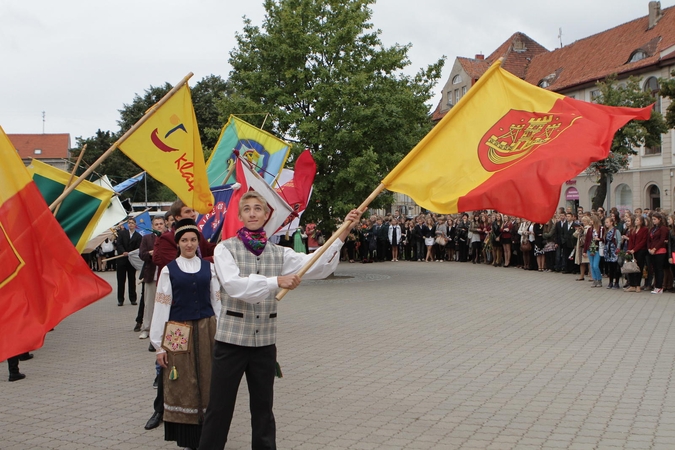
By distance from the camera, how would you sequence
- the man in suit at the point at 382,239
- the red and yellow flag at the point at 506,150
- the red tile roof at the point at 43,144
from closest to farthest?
1. the red and yellow flag at the point at 506,150
2. the man in suit at the point at 382,239
3. the red tile roof at the point at 43,144

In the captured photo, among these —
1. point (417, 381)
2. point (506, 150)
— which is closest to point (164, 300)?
point (506, 150)

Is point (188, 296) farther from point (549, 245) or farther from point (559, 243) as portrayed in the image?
point (549, 245)

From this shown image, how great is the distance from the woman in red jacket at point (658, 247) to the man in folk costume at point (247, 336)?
12.8m

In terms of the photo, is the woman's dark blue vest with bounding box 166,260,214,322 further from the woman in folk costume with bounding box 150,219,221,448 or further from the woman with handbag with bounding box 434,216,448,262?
the woman with handbag with bounding box 434,216,448,262

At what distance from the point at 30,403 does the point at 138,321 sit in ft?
16.3

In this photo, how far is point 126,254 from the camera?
14.4 metres

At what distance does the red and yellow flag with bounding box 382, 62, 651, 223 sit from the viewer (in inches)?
199

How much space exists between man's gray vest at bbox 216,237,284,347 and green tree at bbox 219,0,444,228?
13308 mm

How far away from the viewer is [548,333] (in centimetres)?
1062

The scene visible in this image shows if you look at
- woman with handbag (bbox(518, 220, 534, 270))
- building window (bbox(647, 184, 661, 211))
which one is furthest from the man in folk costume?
building window (bbox(647, 184, 661, 211))

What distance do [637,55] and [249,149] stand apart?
142 ft

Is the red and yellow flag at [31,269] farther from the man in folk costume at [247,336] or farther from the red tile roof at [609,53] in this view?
the red tile roof at [609,53]

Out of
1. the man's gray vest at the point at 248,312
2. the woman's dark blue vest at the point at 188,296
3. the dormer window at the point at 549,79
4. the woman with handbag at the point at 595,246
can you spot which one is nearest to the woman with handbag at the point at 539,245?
the woman with handbag at the point at 595,246

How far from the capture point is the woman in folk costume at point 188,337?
5.34 m
